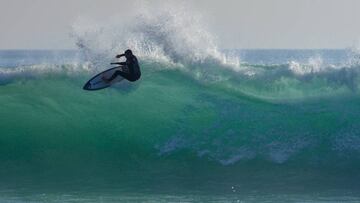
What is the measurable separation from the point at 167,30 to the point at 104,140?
3360mm

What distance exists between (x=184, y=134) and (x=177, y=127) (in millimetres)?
279

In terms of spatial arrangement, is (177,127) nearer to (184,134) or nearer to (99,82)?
(184,134)

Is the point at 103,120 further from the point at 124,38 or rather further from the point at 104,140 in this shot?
the point at 124,38

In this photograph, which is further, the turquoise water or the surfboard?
the surfboard

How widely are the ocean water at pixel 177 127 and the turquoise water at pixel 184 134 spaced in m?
0.02

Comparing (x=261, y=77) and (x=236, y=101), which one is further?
(x=261, y=77)

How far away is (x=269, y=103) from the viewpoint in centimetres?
1941

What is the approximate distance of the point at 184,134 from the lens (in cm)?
1830

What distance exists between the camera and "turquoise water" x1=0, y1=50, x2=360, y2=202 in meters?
15.9

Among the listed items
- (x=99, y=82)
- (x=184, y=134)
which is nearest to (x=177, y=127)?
(x=184, y=134)

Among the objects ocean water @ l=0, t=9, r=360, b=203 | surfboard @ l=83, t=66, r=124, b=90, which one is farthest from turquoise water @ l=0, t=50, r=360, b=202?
surfboard @ l=83, t=66, r=124, b=90

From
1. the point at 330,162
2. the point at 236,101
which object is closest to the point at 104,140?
the point at 236,101

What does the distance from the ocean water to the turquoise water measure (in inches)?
0.9

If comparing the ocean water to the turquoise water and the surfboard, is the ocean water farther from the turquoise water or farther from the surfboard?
the surfboard
